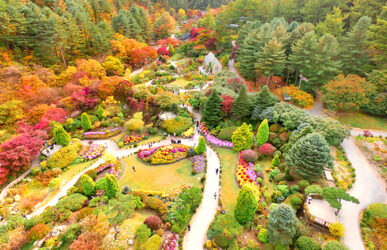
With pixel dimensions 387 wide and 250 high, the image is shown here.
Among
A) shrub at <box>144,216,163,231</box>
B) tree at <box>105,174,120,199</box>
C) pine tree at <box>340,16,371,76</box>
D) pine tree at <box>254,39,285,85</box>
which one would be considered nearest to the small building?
pine tree at <box>254,39,285,85</box>

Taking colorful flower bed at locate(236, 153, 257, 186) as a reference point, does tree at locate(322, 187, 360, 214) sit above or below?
above

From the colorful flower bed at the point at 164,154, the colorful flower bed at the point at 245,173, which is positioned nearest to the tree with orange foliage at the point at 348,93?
the colorful flower bed at the point at 245,173

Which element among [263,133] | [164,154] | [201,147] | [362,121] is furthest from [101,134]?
[362,121]

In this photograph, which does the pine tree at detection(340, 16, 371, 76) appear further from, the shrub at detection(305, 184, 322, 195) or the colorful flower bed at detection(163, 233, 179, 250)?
the colorful flower bed at detection(163, 233, 179, 250)

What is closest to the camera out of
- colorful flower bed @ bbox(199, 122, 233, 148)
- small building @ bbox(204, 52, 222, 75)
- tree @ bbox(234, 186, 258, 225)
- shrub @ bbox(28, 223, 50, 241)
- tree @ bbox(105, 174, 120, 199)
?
shrub @ bbox(28, 223, 50, 241)

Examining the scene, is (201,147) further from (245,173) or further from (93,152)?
(93,152)

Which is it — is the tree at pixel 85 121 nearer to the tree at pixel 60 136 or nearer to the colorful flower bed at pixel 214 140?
the tree at pixel 60 136

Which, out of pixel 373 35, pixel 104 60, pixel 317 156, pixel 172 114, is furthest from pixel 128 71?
pixel 373 35
